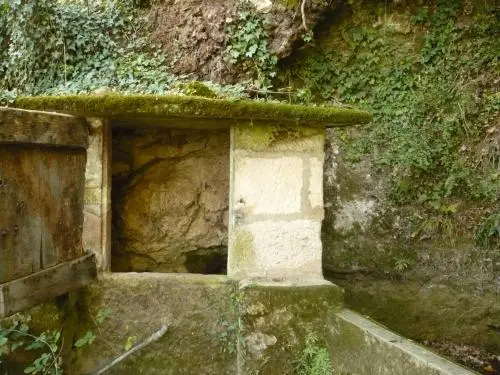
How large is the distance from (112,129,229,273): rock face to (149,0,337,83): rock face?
1405 millimetres

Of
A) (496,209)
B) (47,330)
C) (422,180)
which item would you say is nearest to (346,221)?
(422,180)

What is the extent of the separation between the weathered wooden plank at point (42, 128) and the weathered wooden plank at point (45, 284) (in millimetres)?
665

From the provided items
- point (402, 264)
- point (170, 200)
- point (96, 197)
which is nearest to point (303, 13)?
point (170, 200)

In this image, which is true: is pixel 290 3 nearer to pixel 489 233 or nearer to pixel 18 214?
pixel 489 233

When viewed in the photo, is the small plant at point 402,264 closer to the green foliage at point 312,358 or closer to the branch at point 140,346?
the green foliage at point 312,358

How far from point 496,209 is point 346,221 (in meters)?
1.49

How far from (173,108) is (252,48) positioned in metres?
2.54

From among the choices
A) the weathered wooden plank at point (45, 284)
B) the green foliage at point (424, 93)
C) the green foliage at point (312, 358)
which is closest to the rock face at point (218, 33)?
the green foliage at point (424, 93)

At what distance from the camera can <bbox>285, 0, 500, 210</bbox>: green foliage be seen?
4.85 meters

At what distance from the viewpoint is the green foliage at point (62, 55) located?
471 cm

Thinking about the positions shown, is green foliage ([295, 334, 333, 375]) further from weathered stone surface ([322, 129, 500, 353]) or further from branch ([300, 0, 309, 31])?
branch ([300, 0, 309, 31])

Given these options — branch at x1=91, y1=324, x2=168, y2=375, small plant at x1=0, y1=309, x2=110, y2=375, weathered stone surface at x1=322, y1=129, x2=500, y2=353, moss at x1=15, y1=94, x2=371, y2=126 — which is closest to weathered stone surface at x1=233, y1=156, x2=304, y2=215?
moss at x1=15, y1=94, x2=371, y2=126

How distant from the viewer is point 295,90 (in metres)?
5.10

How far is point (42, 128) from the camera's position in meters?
2.38
